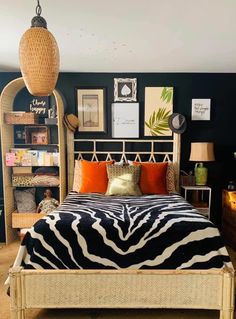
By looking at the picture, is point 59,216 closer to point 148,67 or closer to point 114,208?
point 114,208

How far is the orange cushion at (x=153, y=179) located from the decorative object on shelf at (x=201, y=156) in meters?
0.49

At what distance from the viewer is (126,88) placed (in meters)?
3.97

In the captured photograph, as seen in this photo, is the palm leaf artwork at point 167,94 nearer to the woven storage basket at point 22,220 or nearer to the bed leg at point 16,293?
the woven storage basket at point 22,220

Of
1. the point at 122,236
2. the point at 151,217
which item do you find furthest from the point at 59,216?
the point at 151,217

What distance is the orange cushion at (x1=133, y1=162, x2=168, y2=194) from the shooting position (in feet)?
11.1

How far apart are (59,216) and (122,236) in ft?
1.87

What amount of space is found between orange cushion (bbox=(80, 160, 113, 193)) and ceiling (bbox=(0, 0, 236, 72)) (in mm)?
1321

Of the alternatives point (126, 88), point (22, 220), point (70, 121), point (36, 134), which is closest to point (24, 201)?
point (22, 220)

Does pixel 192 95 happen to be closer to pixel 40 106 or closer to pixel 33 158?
pixel 40 106

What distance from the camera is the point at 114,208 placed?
2.59 metres

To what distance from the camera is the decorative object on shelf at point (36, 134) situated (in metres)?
3.89

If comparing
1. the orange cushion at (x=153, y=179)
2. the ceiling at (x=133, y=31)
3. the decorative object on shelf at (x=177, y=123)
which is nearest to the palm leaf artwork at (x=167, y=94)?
the decorative object on shelf at (x=177, y=123)

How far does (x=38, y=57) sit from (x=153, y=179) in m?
2.30

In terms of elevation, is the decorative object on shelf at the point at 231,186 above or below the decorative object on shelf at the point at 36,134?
below
